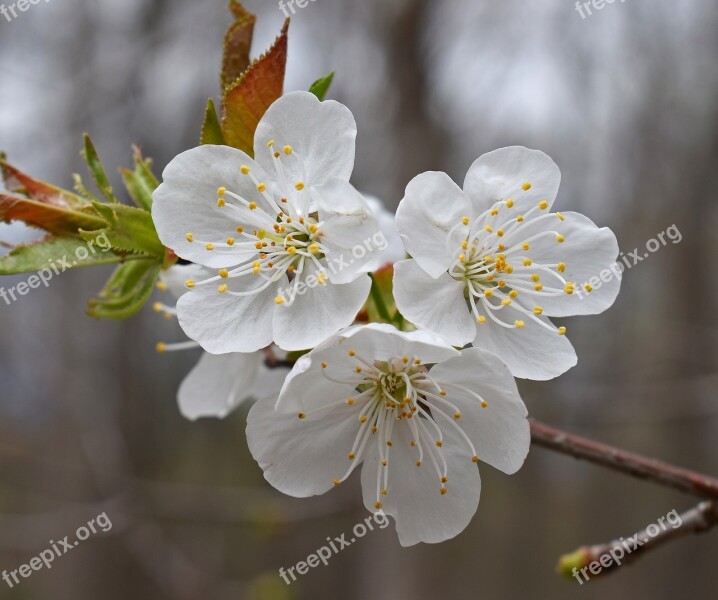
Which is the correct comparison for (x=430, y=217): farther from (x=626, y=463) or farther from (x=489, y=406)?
(x=626, y=463)

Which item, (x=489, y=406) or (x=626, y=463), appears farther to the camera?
(x=626, y=463)

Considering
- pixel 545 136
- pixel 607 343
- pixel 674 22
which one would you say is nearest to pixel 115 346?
pixel 545 136

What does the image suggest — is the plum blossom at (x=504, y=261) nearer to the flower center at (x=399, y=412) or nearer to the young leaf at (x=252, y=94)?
the flower center at (x=399, y=412)

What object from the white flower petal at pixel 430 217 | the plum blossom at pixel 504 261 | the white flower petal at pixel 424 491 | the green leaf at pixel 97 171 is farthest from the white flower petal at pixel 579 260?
the green leaf at pixel 97 171

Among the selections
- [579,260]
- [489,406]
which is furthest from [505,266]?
[489,406]

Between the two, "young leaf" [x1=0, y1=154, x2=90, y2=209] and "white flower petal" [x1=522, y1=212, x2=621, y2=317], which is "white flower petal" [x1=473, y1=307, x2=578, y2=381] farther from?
"young leaf" [x1=0, y1=154, x2=90, y2=209]

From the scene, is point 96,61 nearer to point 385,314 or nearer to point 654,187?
point 385,314

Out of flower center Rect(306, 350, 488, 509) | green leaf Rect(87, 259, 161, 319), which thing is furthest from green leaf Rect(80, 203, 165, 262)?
flower center Rect(306, 350, 488, 509)
